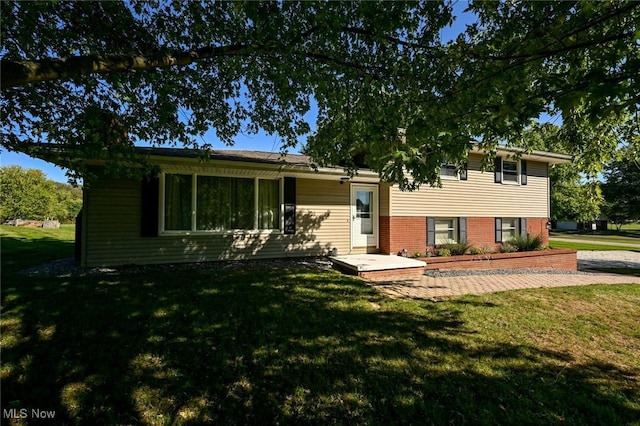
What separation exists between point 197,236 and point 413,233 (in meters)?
7.45

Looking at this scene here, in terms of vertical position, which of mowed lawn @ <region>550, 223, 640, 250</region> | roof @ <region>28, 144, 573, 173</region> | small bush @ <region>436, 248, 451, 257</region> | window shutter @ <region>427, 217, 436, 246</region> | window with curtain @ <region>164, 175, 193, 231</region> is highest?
roof @ <region>28, 144, 573, 173</region>

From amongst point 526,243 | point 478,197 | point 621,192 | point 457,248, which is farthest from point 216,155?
point 621,192

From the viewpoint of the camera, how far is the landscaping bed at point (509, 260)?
9.91 meters

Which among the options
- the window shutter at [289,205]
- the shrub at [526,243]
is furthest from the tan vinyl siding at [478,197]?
the window shutter at [289,205]

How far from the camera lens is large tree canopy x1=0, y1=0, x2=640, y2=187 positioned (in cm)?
333

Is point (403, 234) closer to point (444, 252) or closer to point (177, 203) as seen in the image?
point (444, 252)

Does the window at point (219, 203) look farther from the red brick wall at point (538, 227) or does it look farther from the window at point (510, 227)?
the red brick wall at point (538, 227)

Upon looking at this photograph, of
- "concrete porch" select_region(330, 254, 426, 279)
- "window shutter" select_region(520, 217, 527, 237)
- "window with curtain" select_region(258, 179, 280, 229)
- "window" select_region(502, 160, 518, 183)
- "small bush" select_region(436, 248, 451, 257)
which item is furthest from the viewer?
"window shutter" select_region(520, 217, 527, 237)

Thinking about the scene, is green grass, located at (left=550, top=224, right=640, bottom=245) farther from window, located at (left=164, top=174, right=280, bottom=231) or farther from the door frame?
window, located at (left=164, top=174, right=280, bottom=231)

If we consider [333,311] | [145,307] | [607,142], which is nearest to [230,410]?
[333,311]

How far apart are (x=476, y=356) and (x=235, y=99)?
6082 millimetres

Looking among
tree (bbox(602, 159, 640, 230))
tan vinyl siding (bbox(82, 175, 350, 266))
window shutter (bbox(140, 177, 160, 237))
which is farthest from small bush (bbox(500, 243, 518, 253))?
tree (bbox(602, 159, 640, 230))

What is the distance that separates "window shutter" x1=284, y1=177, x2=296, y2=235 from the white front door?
7.50 feet

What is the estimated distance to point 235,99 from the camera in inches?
239
